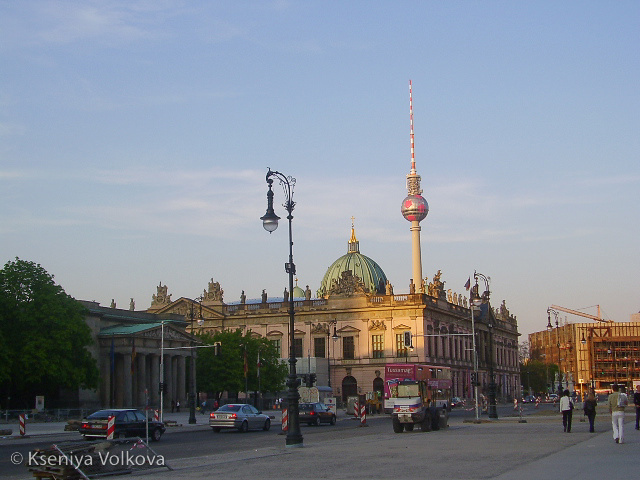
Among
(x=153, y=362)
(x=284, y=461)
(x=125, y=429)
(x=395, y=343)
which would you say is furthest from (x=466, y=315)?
(x=284, y=461)

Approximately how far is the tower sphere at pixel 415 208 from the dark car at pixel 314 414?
7674 cm

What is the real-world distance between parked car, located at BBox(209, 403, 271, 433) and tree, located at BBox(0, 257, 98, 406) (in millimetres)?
22658

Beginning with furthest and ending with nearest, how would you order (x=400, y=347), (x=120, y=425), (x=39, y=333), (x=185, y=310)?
(x=185, y=310)
(x=400, y=347)
(x=39, y=333)
(x=120, y=425)

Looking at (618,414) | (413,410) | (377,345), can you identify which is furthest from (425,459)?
(377,345)

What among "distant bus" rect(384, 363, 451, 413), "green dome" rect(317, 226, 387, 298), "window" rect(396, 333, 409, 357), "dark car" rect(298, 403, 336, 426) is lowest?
"dark car" rect(298, 403, 336, 426)

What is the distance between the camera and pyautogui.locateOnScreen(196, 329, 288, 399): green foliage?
3784 inches

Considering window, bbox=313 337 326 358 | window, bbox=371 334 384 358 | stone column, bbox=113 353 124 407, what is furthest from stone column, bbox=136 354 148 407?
window, bbox=371 334 384 358

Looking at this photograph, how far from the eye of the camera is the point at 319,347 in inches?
4786

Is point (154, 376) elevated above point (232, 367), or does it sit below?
below

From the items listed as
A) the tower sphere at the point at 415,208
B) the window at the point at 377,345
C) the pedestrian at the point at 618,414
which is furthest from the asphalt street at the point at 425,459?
the tower sphere at the point at 415,208

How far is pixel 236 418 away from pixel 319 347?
7344 centimetres

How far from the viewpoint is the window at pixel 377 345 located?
11662 centimetres

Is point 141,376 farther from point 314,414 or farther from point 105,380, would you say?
point 314,414

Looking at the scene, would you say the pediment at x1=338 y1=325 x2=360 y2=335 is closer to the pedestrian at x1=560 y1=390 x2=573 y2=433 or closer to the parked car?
the parked car
